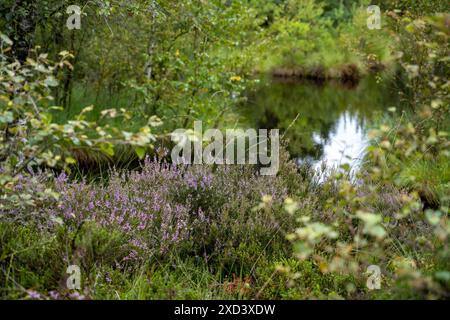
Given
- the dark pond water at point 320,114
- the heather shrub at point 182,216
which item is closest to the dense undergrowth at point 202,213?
the heather shrub at point 182,216

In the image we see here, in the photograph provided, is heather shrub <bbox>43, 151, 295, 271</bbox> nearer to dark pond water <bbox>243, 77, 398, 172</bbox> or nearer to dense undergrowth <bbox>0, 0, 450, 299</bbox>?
dense undergrowth <bbox>0, 0, 450, 299</bbox>

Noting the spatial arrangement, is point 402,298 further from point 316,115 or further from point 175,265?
point 316,115

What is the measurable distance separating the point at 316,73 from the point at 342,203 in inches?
959

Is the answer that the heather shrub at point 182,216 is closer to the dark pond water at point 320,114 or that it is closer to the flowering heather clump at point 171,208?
the flowering heather clump at point 171,208

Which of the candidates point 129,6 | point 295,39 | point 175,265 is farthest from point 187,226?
point 295,39

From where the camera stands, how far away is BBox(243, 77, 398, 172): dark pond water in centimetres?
1026

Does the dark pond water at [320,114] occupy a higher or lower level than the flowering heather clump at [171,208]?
higher

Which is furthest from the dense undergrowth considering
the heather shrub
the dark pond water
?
the dark pond water

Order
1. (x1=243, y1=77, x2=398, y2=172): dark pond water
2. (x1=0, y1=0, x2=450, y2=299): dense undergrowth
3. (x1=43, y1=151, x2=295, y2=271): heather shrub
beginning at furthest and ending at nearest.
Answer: (x1=243, y1=77, x2=398, y2=172): dark pond water < (x1=43, y1=151, x2=295, y2=271): heather shrub < (x1=0, y1=0, x2=450, y2=299): dense undergrowth

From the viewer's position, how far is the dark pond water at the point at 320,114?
1026 cm

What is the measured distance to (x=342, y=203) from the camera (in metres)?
2.59

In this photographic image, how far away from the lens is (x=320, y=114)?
51.6 ft

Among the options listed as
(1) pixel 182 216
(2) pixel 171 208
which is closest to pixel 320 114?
(2) pixel 171 208

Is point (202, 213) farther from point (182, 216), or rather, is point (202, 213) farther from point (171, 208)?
point (171, 208)
